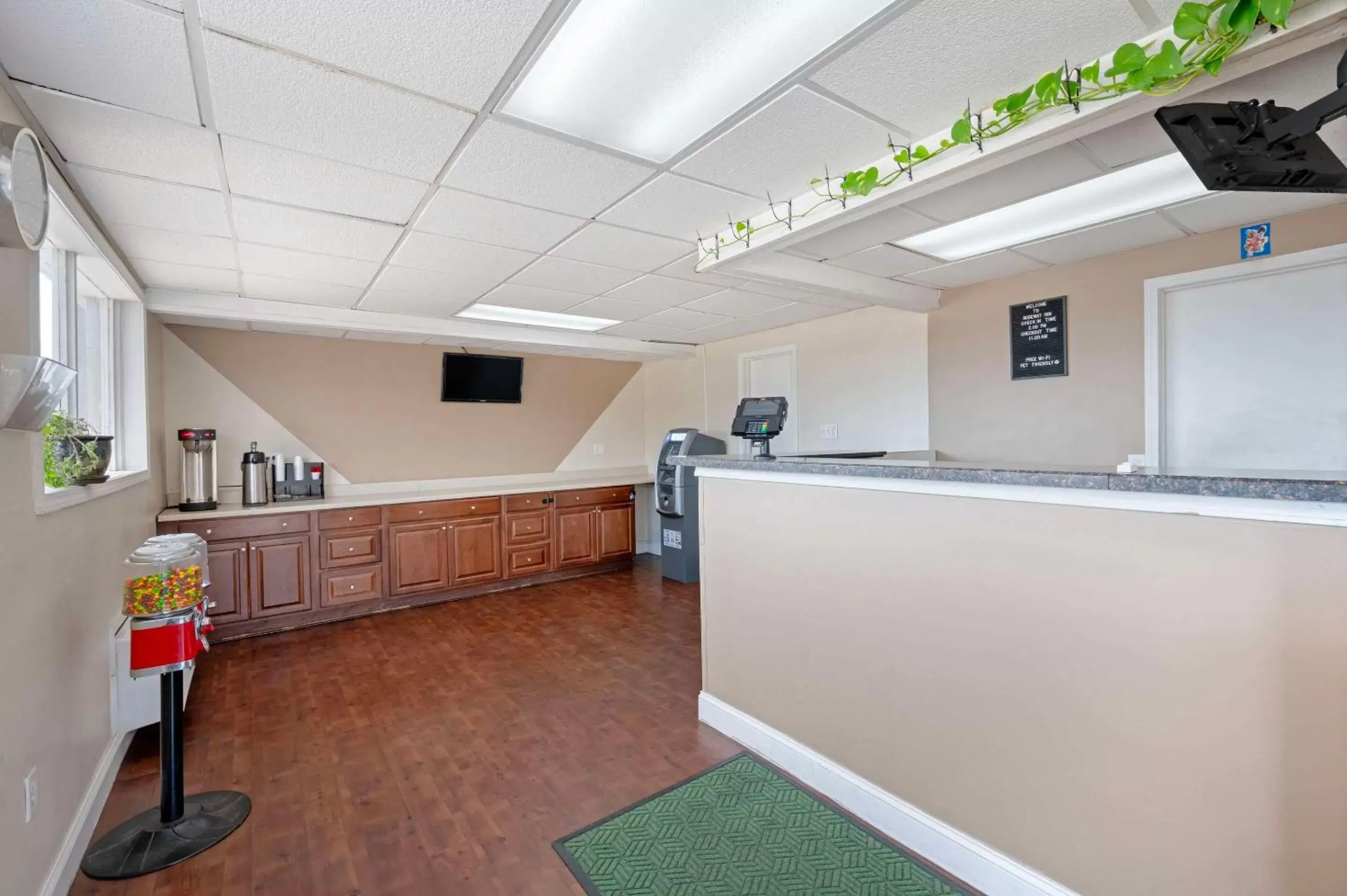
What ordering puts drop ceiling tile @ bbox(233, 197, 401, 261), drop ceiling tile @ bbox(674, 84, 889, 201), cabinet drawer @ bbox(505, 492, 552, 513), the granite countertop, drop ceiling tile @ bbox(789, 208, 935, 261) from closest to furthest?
the granite countertop, drop ceiling tile @ bbox(674, 84, 889, 201), drop ceiling tile @ bbox(233, 197, 401, 261), drop ceiling tile @ bbox(789, 208, 935, 261), cabinet drawer @ bbox(505, 492, 552, 513)

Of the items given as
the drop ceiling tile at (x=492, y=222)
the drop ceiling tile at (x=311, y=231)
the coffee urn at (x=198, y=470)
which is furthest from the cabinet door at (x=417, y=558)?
the drop ceiling tile at (x=492, y=222)

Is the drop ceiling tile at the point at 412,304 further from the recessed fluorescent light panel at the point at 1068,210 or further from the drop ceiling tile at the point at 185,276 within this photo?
the recessed fluorescent light panel at the point at 1068,210

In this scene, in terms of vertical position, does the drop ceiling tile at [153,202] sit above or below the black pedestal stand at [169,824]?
above

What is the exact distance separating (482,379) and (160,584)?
381cm

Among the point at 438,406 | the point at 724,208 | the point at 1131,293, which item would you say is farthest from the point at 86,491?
the point at 1131,293

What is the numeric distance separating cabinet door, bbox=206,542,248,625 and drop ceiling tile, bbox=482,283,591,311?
8.19ft

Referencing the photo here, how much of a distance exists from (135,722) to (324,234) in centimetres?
235

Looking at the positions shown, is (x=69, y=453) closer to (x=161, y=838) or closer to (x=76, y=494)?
(x=76, y=494)

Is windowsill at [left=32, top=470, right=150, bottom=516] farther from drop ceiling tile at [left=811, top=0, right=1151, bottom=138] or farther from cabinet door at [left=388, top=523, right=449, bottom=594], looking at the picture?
drop ceiling tile at [left=811, top=0, right=1151, bottom=138]

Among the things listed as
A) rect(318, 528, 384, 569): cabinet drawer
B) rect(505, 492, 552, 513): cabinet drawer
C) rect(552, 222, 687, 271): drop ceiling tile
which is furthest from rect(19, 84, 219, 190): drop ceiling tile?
rect(505, 492, 552, 513): cabinet drawer

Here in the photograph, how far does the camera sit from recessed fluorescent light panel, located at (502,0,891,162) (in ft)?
4.63

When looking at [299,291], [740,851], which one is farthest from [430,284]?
[740,851]

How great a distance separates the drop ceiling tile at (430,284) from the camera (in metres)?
3.40

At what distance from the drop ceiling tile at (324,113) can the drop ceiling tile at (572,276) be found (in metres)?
1.21
